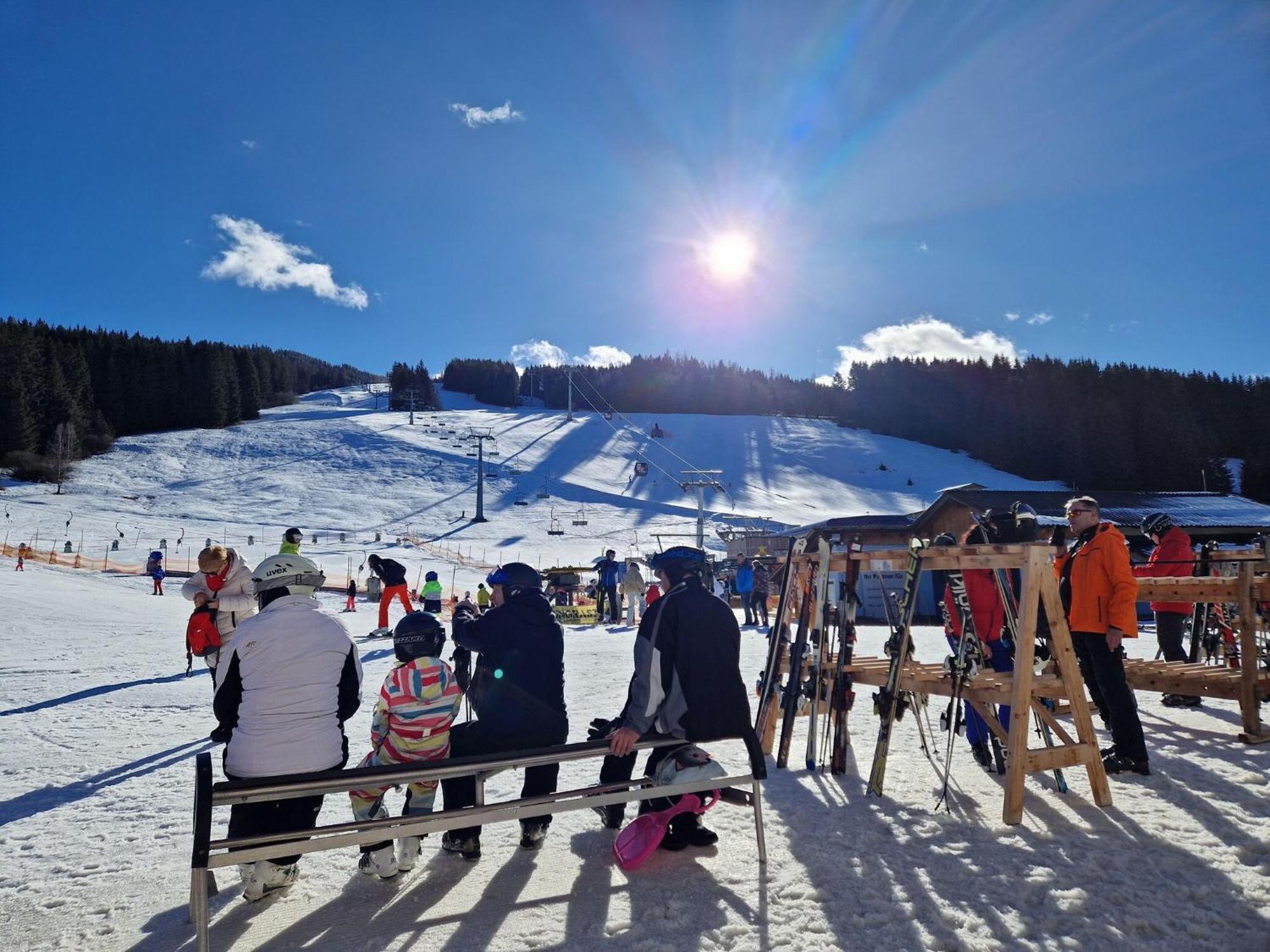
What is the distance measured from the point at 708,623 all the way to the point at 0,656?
1128 centimetres

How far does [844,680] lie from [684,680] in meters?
2.04

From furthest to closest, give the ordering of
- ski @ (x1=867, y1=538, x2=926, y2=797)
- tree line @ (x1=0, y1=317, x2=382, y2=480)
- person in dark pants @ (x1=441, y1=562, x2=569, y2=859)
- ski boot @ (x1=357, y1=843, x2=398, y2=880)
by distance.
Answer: tree line @ (x1=0, y1=317, x2=382, y2=480) → ski @ (x1=867, y1=538, x2=926, y2=797) → person in dark pants @ (x1=441, y1=562, x2=569, y2=859) → ski boot @ (x1=357, y1=843, x2=398, y2=880)

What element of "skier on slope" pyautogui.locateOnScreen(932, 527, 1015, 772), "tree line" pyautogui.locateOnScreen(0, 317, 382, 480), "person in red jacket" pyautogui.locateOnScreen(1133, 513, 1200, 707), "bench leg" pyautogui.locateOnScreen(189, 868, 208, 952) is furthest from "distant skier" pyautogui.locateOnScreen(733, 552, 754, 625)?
"tree line" pyautogui.locateOnScreen(0, 317, 382, 480)

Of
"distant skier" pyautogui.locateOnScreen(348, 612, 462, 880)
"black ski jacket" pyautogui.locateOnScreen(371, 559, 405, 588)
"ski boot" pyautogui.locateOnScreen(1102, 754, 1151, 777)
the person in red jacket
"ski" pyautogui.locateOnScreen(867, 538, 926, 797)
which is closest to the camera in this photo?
"distant skier" pyautogui.locateOnScreen(348, 612, 462, 880)

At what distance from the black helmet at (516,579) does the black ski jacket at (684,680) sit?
71cm

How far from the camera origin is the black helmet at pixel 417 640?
3.71 metres

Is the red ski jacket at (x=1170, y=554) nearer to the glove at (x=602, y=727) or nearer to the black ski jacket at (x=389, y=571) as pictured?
the glove at (x=602, y=727)

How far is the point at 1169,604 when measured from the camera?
784cm

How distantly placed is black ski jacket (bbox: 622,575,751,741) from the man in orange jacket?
2664 mm

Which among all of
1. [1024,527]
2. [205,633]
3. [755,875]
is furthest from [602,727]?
[205,633]

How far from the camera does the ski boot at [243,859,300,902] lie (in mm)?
3240

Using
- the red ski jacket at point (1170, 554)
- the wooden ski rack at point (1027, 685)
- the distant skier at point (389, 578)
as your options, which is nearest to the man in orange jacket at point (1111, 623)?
the wooden ski rack at point (1027, 685)

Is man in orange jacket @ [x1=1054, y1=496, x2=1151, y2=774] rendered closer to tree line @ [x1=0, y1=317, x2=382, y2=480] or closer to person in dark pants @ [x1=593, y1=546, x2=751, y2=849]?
person in dark pants @ [x1=593, y1=546, x2=751, y2=849]

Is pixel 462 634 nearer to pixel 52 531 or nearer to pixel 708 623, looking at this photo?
pixel 708 623
